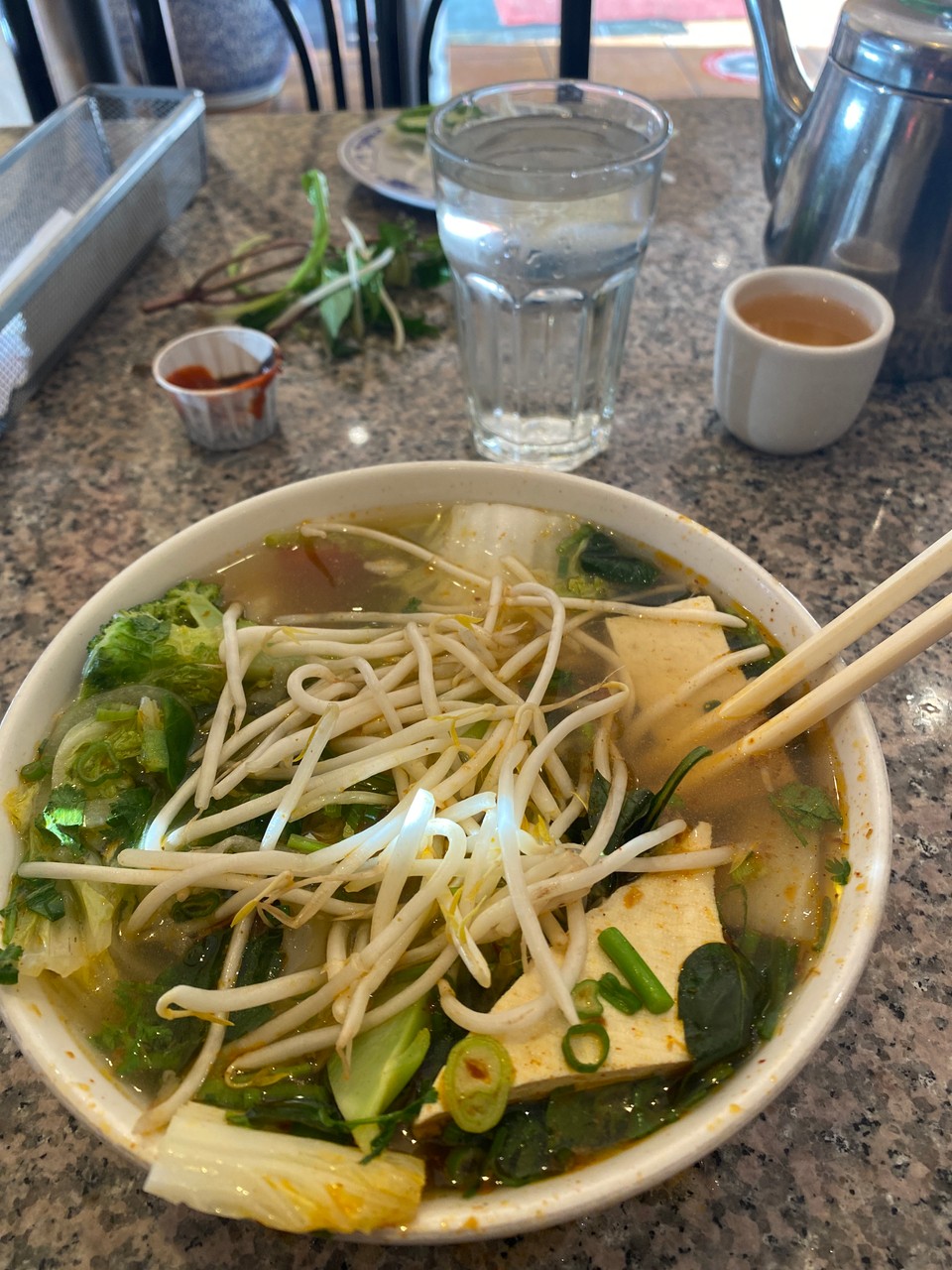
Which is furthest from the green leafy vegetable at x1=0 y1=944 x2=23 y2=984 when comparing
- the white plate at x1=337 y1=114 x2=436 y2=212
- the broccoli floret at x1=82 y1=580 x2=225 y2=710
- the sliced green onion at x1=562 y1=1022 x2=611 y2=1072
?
the white plate at x1=337 y1=114 x2=436 y2=212

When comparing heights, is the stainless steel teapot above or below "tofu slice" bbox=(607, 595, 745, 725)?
above

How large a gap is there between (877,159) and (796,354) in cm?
32

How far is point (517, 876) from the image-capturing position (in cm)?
84

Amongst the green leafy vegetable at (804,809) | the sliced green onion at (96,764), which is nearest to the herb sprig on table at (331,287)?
the sliced green onion at (96,764)

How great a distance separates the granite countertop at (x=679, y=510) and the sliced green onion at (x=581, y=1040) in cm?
16

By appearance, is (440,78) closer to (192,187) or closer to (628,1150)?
(192,187)

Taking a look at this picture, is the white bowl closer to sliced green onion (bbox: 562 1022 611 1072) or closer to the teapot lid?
sliced green onion (bbox: 562 1022 611 1072)

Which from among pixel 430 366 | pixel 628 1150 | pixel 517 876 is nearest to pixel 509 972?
pixel 517 876

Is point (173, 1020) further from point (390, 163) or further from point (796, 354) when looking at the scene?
point (390, 163)

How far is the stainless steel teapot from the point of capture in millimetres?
1271

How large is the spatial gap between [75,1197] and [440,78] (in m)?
4.49

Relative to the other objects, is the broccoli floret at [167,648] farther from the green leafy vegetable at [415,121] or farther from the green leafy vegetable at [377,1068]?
the green leafy vegetable at [415,121]

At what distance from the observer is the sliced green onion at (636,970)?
783 millimetres

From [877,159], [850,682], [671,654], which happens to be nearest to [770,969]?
[850,682]
